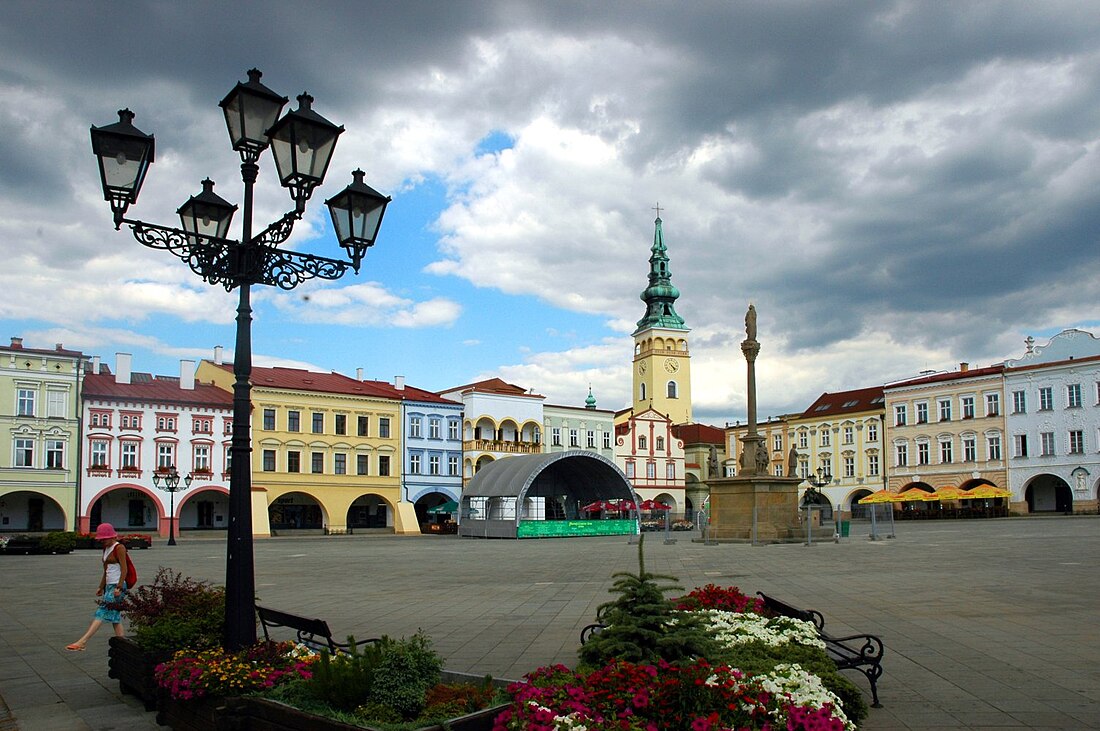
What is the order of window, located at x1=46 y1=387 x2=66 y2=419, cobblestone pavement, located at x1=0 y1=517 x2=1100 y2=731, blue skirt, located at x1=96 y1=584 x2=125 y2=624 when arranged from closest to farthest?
cobblestone pavement, located at x1=0 y1=517 x2=1100 y2=731, blue skirt, located at x1=96 y1=584 x2=125 y2=624, window, located at x1=46 y1=387 x2=66 y2=419

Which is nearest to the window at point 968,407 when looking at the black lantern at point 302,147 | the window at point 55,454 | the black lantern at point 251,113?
the window at point 55,454

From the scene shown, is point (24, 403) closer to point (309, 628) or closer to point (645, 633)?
point (309, 628)

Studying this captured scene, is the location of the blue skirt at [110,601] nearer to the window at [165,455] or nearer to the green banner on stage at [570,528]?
the green banner on stage at [570,528]

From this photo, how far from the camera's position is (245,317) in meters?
7.75

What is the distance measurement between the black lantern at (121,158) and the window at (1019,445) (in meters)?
65.8

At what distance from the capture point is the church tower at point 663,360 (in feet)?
308

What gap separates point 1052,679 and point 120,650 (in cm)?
807

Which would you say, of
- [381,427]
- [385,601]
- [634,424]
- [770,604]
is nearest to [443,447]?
[381,427]

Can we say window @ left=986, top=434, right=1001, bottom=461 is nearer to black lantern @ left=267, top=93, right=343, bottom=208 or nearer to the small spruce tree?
the small spruce tree

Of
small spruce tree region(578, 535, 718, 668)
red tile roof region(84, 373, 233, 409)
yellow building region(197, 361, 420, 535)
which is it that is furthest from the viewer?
yellow building region(197, 361, 420, 535)

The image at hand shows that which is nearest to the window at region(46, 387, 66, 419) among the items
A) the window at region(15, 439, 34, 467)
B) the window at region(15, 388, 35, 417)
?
the window at region(15, 388, 35, 417)

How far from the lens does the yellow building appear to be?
2265 inches

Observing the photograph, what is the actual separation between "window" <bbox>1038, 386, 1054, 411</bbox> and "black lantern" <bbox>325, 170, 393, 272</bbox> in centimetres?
6361

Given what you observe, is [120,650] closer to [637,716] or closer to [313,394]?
[637,716]
